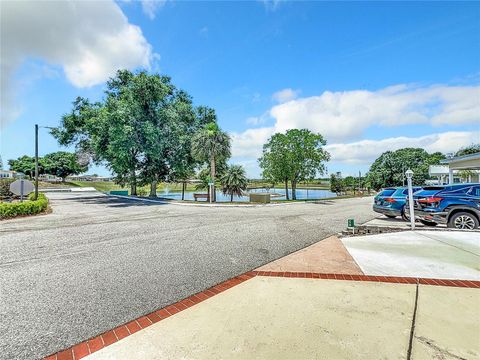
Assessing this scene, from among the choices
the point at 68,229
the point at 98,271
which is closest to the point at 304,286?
the point at 98,271

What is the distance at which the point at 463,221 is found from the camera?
27.4 ft

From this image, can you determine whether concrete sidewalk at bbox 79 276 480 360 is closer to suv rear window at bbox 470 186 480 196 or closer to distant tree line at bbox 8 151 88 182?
suv rear window at bbox 470 186 480 196

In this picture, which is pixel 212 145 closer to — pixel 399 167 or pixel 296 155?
pixel 296 155

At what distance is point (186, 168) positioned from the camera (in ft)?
88.9

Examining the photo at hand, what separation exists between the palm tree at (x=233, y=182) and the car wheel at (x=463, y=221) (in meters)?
23.1

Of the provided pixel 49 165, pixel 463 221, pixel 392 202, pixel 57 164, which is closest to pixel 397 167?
pixel 392 202

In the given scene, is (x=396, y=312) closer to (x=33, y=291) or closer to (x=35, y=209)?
(x=33, y=291)

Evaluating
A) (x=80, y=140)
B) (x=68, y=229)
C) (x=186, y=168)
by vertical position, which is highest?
(x=80, y=140)

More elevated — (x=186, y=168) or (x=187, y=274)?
(x=186, y=168)

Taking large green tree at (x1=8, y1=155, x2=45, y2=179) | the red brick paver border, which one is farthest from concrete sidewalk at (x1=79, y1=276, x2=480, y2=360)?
large green tree at (x1=8, y1=155, x2=45, y2=179)

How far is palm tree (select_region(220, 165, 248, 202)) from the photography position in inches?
1194

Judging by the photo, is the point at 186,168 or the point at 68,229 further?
the point at 186,168

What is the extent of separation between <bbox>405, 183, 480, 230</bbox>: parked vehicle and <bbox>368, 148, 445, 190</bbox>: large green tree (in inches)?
2062

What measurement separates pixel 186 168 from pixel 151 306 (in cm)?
2427
